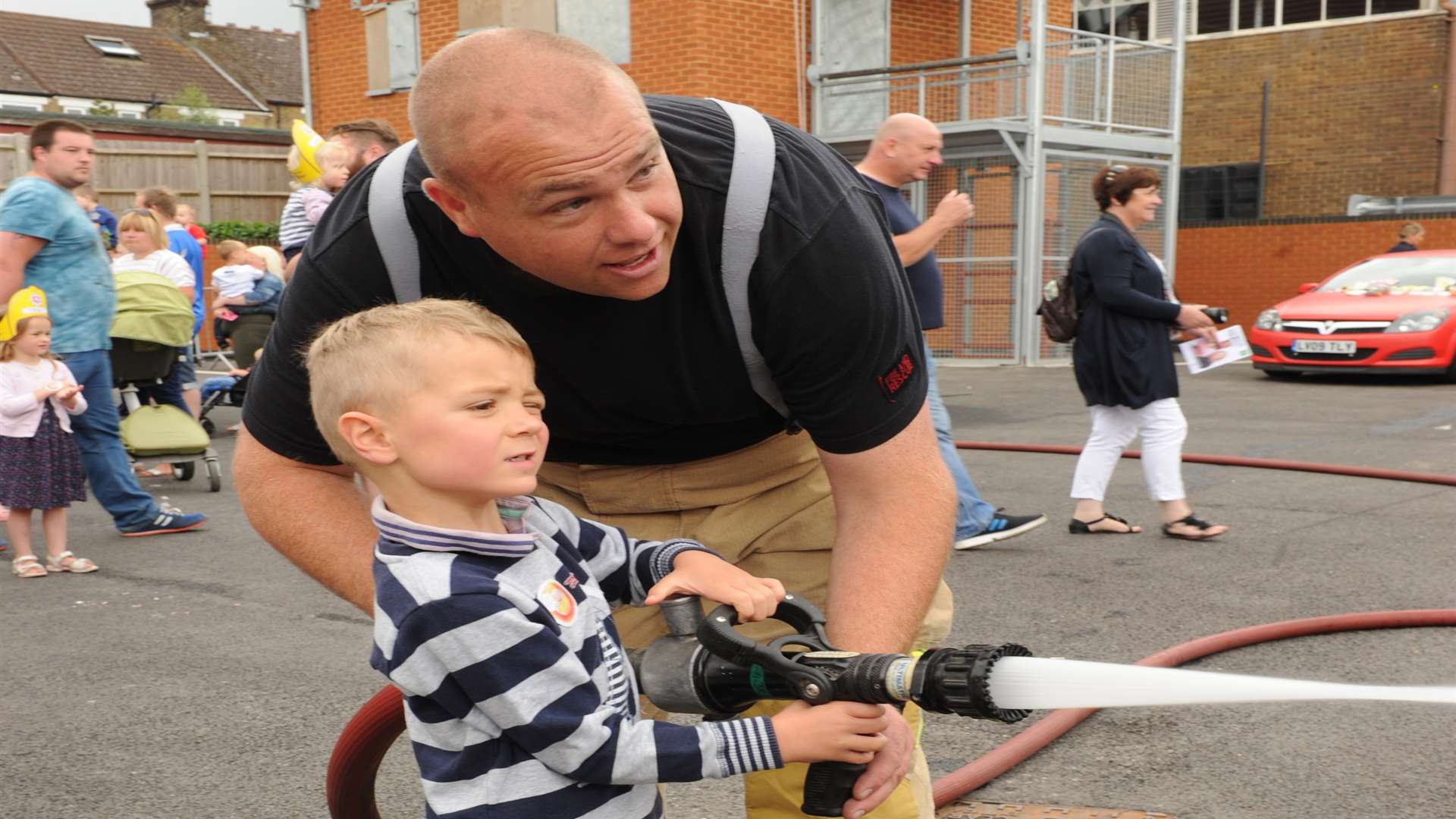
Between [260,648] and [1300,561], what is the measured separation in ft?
14.5

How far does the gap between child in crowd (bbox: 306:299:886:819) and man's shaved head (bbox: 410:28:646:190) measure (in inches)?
9.3

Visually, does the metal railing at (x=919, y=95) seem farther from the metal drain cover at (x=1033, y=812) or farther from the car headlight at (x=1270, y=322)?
the metal drain cover at (x=1033, y=812)

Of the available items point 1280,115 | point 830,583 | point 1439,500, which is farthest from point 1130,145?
point 830,583

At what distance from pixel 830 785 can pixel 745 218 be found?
2.64 feet

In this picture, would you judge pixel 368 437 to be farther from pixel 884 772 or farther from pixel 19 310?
pixel 19 310

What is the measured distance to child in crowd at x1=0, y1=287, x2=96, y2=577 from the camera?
6434 mm

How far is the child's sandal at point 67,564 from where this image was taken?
6477 mm

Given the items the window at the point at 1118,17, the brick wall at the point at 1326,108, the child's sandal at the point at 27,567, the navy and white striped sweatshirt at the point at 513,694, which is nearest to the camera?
the navy and white striped sweatshirt at the point at 513,694

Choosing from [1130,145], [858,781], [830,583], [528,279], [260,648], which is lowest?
[260,648]

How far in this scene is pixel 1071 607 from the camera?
5.47 m

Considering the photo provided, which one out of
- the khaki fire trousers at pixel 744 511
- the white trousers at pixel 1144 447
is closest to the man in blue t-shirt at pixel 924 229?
the white trousers at pixel 1144 447

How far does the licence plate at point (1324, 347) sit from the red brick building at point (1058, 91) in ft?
10.3

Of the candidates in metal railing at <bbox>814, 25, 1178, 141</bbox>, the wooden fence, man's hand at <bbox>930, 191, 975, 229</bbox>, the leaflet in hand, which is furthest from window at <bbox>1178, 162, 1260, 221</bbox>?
man's hand at <bbox>930, 191, 975, 229</bbox>

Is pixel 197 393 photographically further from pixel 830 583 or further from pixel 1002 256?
pixel 1002 256
